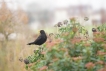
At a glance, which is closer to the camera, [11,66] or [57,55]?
[57,55]

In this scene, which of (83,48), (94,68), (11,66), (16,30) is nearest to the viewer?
(94,68)

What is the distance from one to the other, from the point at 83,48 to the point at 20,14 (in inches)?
122

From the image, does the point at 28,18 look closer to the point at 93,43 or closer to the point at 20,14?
the point at 20,14

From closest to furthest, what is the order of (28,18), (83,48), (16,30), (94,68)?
(94,68)
(83,48)
(16,30)
(28,18)

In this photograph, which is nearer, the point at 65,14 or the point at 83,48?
the point at 83,48

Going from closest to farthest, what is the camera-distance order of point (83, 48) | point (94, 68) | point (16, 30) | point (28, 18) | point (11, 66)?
point (94, 68)
point (83, 48)
point (11, 66)
point (16, 30)
point (28, 18)

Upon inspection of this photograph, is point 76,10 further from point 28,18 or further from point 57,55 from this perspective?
point 57,55

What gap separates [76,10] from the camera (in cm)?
504

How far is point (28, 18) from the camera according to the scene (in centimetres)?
536

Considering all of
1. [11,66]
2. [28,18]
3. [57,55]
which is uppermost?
[28,18]

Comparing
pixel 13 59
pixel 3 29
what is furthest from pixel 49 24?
pixel 13 59

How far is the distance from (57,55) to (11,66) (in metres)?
2.23

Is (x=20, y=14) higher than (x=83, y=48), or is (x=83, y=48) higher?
(x=20, y=14)

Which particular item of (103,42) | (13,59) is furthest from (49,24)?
(103,42)
